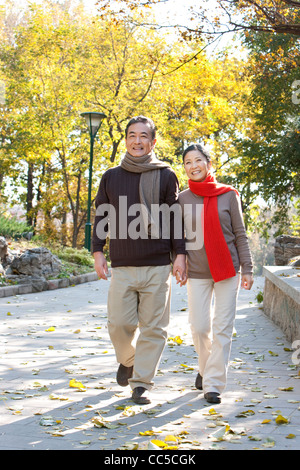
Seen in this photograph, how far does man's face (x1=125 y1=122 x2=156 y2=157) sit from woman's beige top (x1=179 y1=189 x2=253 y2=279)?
0.56 metres

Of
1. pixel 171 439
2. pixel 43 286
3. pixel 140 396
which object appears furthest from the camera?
pixel 43 286

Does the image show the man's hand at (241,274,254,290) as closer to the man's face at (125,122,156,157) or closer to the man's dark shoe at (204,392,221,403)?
the man's dark shoe at (204,392,221,403)

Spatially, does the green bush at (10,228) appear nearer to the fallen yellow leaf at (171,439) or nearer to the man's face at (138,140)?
the man's face at (138,140)

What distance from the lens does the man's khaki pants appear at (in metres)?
5.02

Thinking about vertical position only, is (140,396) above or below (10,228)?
below

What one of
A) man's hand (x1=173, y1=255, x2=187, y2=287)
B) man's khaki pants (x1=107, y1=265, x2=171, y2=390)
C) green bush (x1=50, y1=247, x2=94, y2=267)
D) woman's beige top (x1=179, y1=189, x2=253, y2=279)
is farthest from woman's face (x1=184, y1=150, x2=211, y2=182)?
green bush (x1=50, y1=247, x2=94, y2=267)

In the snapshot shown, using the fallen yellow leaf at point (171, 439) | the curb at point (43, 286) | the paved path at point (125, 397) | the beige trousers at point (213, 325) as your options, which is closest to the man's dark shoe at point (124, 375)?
the paved path at point (125, 397)

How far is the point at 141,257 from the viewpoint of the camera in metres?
5.03

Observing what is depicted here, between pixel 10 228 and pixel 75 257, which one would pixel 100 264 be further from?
pixel 10 228

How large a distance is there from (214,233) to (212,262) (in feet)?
0.76

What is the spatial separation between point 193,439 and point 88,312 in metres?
6.99

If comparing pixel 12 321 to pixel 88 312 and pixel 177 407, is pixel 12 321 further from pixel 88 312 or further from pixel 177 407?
pixel 177 407

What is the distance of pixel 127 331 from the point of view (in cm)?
509

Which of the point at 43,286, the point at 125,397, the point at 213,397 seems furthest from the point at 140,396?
the point at 43,286
